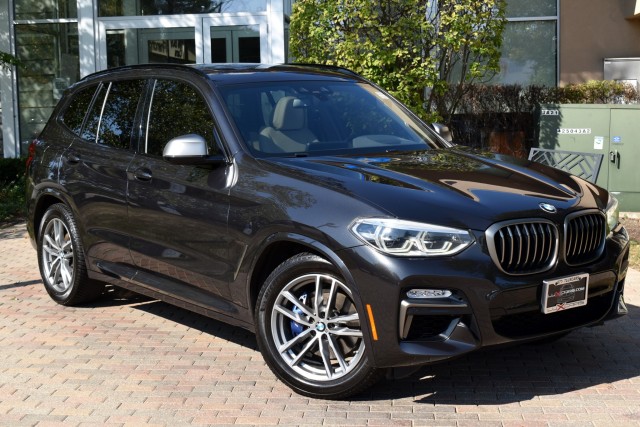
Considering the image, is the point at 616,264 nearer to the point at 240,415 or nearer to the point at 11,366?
the point at 240,415

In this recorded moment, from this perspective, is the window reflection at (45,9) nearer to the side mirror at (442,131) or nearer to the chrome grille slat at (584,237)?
the side mirror at (442,131)

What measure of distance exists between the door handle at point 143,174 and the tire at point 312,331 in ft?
4.57

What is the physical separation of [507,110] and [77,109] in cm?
855

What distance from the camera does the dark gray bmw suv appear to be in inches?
184

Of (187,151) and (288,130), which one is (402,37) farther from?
(187,151)

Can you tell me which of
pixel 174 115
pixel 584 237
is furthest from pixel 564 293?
pixel 174 115

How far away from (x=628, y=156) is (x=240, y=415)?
930 cm

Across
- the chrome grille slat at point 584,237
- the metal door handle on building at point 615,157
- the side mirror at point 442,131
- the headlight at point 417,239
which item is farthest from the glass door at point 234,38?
the headlight at point 417,239

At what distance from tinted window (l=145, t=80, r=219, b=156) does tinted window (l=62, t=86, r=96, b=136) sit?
106 centimetres

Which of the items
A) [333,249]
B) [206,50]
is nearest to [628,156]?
[206,50]

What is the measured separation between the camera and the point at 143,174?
6.17 metres

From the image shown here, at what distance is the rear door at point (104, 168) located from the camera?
645cm

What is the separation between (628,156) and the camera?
41.9 ft

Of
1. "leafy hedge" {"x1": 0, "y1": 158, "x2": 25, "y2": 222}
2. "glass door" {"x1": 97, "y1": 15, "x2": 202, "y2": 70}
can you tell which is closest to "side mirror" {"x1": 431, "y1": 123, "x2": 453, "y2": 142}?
"leafy hedge" {"x1": 0, "y1": 158, "x2": 25, "y2": 222}
